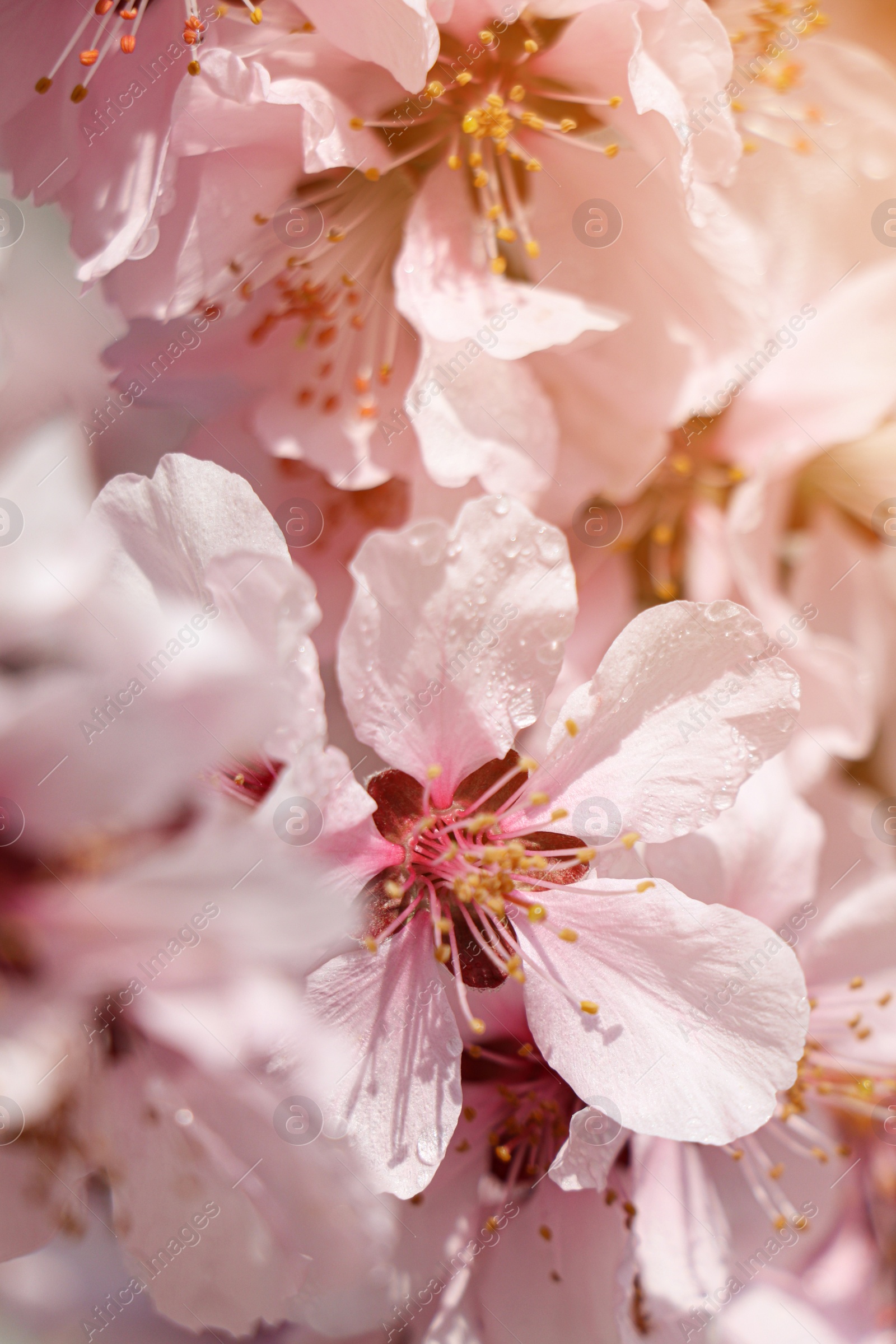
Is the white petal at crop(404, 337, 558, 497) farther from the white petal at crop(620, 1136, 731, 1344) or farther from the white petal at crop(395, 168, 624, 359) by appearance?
the white petal at crop(620, 1136, 731, 1344)

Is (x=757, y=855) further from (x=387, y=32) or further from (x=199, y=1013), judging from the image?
(x=387, y=32)

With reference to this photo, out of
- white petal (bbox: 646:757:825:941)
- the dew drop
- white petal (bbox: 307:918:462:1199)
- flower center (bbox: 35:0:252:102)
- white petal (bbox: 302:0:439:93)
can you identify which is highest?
flower center (bbox: 35:0:252:102)

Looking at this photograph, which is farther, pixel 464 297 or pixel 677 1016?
pixel 464 297

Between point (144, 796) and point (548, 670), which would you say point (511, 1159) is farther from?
point (144, 796)

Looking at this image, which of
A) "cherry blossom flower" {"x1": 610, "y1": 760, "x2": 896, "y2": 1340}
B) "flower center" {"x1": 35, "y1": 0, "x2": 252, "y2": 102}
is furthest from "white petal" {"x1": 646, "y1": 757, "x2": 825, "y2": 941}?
"flower center" {"x1": 35, "y1": 0, "x2": 252, "y2": 102}

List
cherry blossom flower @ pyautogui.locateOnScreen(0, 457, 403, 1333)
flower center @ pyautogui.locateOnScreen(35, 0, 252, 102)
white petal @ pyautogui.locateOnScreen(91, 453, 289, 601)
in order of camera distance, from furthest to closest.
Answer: flower center @ pyautogui.locateOnScreen(35, 0, 252, 102), white petal @ pyautogui.locateOnScreen(91, 453, 289, 601), cherry blossom flower @ pyautogui.locateOnScreen(0, 457, 403, 1333)

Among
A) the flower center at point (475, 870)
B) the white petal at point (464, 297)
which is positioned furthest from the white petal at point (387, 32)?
the flower center at point (475, 870)

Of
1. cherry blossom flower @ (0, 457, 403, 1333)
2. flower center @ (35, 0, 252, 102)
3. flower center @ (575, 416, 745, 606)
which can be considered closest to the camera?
cherry blossom flower @ (0, 457, 403, 1333)

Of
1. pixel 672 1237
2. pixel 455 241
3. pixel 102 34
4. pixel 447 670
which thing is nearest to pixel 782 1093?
pixel 672 1237

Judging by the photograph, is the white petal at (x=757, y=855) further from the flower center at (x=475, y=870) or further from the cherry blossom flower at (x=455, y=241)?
the cherry blossom flower at (x=455, y=241)
